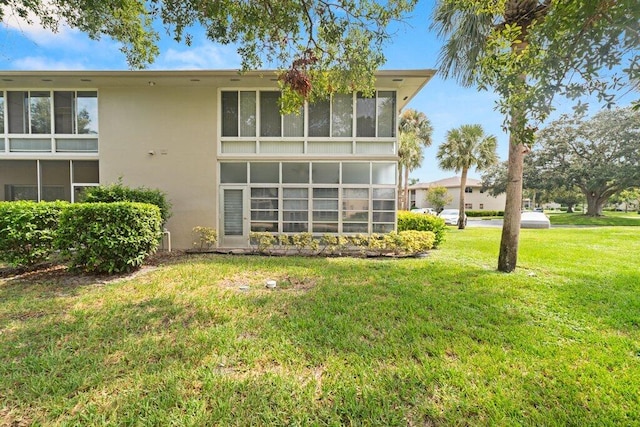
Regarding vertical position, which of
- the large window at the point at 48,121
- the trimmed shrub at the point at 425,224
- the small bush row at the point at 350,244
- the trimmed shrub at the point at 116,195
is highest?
the large window at the point at 48,121

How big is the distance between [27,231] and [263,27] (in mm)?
7117

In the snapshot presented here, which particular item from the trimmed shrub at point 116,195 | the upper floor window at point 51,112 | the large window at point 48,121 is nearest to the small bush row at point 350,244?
the trimmed shrub at point 116,195

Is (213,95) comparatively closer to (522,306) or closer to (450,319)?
(450,319)

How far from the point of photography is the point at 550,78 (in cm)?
283

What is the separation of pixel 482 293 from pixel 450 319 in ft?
5.70

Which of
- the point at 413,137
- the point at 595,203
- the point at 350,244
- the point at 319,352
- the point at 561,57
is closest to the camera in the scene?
the point at 561,57

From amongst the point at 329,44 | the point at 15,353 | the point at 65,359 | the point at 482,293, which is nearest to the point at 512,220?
the point at 482,293

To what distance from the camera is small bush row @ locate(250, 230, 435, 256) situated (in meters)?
9.46

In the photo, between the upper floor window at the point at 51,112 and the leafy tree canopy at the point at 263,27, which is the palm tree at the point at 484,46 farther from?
the upper floor window at the point at 51,112

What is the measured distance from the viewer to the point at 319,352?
3453 millimetres

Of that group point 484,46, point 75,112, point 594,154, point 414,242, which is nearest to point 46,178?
point 75,112

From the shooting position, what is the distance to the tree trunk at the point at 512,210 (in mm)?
7039

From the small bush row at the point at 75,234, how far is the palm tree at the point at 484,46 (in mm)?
8407

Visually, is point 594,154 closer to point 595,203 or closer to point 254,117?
point 595,203
